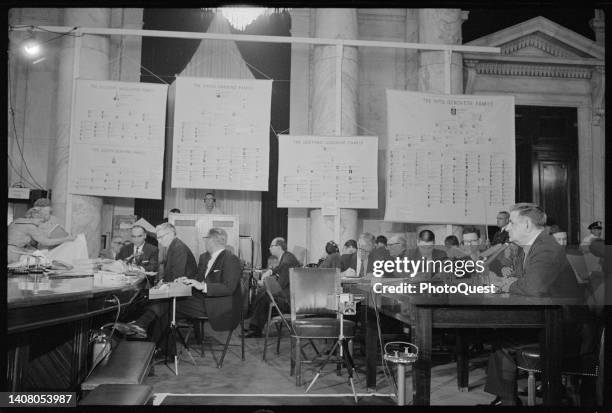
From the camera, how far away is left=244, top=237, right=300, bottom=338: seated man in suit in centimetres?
562

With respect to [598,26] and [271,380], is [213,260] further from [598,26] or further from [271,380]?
[598,26]

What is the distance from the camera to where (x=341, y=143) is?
6.83m

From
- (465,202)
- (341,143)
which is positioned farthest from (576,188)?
(341,143)

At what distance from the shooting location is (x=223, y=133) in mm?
6770

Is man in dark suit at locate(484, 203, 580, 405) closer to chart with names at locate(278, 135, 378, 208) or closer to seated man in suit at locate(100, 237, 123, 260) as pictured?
chart with names at locate(278, 135, 378, 208)

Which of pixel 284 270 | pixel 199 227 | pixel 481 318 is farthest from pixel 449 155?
pixel 481 318

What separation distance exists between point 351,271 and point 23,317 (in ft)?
12.6

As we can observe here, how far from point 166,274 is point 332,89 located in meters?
3.60

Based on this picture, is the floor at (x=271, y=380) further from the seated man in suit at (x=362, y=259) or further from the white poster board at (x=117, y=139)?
the white poster board at (x=117, y=139)

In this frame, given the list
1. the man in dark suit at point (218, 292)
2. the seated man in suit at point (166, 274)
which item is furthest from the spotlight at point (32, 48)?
the man in dark suit at point (218, 292)

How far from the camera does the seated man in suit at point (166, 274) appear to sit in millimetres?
4316

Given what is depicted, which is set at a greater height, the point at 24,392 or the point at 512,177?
the point at 512,177

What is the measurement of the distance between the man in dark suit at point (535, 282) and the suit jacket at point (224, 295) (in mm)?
2202

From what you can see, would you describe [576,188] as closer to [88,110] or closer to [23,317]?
[88,110]
